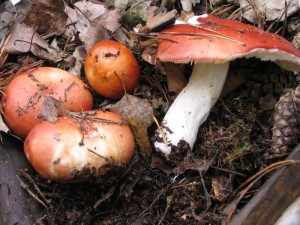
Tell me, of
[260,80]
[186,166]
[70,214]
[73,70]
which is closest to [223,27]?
Answer: [260,80]

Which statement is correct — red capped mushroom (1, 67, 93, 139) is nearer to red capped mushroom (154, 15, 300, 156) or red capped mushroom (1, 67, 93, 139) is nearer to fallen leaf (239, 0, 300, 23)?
red capped mushroom (154, 15, 300, 156)

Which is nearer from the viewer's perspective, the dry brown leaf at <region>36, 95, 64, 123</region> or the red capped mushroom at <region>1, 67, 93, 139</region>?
the dry brown leaf at <region>36, 95, 64, 123</region>

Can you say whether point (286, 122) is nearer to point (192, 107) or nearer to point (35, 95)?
point (192, 107)

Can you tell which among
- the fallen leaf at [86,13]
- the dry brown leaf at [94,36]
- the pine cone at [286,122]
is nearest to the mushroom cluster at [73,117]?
the dry brown leaf at [94,36]

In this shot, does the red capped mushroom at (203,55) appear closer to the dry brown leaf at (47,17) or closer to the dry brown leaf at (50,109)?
the dry brown leaf at (50,109)

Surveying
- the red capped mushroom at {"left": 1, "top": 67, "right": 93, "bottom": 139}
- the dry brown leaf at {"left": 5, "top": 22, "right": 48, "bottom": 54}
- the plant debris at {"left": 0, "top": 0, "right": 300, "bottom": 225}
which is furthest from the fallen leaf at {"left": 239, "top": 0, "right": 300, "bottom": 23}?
the dry brown leaf at {"left": 5, "top": 22, "right": 48, "bottom": 54}

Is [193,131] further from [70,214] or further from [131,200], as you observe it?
[70,214]
